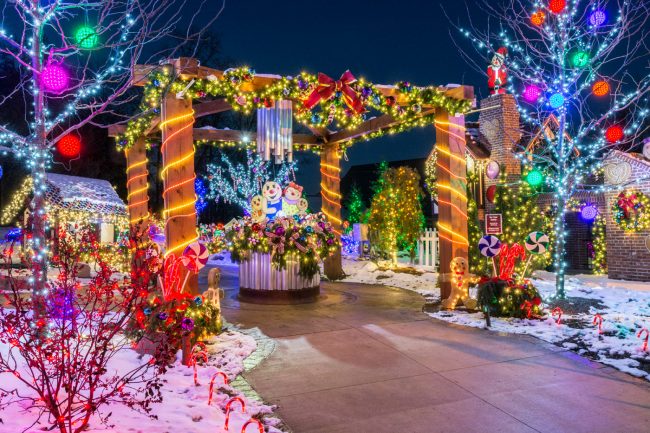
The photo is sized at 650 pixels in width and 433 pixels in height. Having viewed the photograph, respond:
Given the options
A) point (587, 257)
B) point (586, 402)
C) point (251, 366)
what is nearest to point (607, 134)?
point (587, 257)

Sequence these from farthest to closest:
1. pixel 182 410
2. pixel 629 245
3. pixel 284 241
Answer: pixel 629 245 < pixel 284 241 < pixel 182 410

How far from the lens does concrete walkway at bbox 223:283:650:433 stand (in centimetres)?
394

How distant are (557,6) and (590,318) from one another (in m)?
6.18

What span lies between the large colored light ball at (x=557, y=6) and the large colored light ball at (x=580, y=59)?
953 millimetres

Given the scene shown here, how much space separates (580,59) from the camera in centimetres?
1002

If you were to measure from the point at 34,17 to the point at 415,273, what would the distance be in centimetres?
1077

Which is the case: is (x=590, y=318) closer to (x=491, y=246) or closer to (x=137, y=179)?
(x=491, y=246)

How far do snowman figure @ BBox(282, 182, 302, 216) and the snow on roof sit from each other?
31.9 feet

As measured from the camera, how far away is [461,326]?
7.30m

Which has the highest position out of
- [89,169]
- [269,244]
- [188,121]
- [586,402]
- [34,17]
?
[89,169]

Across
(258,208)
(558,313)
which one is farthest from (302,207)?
(558,313)

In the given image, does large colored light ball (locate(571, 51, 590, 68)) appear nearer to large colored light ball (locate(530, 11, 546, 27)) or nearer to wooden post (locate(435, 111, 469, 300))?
large colored light ball (locate(530, 11, 546, 27))

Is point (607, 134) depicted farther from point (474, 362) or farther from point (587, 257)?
point (474, 362)

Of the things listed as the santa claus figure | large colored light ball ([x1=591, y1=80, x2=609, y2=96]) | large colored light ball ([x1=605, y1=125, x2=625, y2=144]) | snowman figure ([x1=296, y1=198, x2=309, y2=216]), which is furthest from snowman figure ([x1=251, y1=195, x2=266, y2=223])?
the santa claus figure
